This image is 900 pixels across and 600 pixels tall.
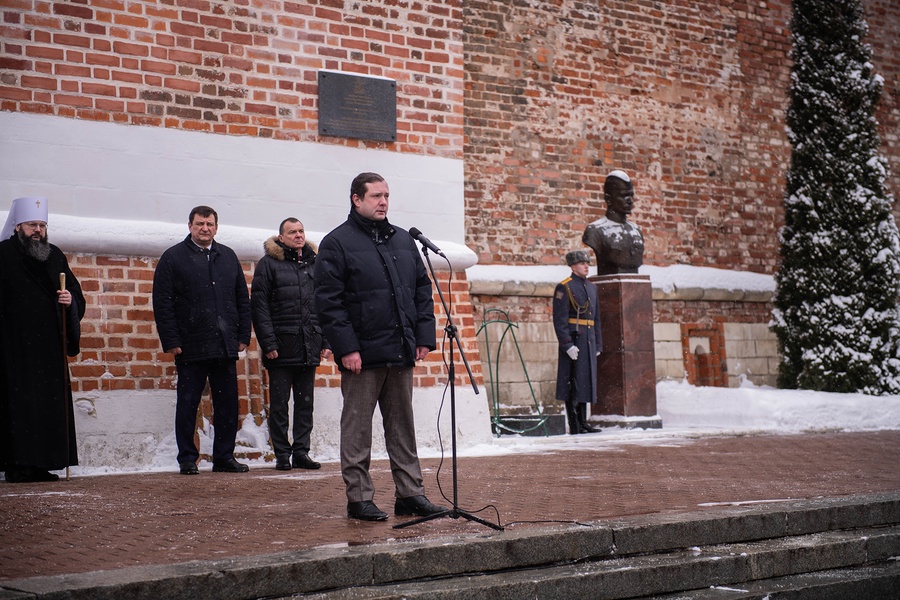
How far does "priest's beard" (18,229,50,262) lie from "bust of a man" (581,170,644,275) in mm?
5857

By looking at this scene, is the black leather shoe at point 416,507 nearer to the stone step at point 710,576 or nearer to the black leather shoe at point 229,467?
the stone step at point 710,576

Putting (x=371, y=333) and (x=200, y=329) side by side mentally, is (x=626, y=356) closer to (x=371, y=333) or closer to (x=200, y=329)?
(x=200, y=329)

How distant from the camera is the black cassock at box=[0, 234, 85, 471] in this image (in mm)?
6887

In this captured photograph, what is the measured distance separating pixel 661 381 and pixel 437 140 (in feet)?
Result: 18.9

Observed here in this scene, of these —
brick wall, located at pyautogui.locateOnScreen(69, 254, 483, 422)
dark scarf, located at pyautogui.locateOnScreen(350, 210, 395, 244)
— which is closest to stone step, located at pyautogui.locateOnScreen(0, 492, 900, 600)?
dark scarf, located at pyautogui.locateOnScreen(350, 210, 395, 244)

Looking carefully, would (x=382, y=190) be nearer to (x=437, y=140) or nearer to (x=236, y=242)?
(x=236, y=242)

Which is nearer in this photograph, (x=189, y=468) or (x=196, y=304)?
(x=189, y=468)

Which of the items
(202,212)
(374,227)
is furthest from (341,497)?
(202,212)

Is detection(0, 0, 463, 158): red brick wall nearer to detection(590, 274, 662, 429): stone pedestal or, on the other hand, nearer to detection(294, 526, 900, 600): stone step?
detection(590, 274, 662, 429): stone pedestal

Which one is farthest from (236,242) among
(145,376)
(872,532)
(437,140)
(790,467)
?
(872,532)

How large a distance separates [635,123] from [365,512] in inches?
395

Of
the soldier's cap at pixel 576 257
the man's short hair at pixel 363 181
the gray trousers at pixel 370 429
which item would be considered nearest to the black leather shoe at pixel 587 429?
the soldier's cap at pixel 576 257

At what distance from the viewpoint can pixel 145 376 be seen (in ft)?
25.6

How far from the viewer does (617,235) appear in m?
11.3
